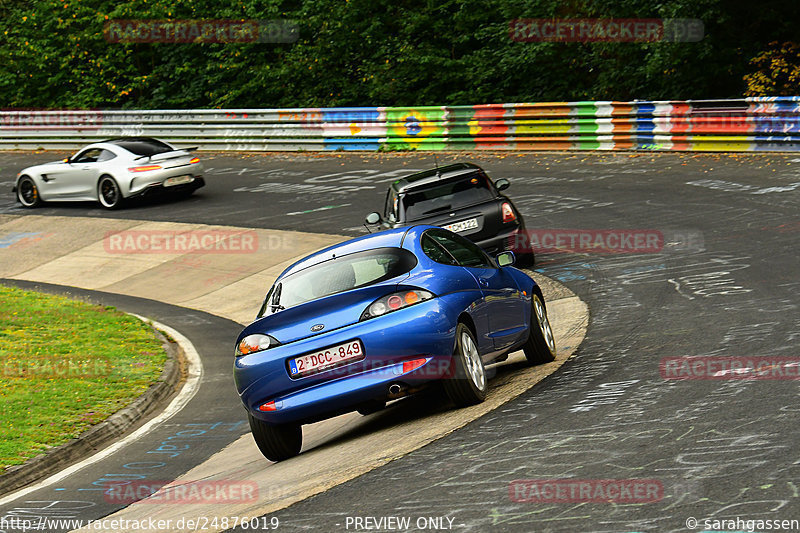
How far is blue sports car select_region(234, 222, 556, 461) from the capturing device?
24.9 feet

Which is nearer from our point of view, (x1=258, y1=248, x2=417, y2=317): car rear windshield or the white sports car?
(x1=258, y1=248, x2=417, y2=317): car rear windshield

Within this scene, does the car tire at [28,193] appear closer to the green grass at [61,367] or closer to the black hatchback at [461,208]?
the green grass at [61,367]

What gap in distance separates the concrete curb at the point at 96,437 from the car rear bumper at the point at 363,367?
8.08 feet

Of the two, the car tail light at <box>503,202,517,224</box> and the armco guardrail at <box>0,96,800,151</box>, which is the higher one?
the armco guardrail at <box>0,96,800,151</box>

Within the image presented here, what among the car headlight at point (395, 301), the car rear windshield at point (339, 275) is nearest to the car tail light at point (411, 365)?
the car headlight at point (395, 301)

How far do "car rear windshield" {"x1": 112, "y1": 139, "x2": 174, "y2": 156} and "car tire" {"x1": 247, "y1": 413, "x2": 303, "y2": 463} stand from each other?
57.1ft

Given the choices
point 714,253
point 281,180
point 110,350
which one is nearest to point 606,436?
A: point 714,253

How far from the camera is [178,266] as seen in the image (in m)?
19.5

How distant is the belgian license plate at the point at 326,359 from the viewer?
7.61 metres
